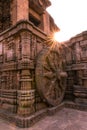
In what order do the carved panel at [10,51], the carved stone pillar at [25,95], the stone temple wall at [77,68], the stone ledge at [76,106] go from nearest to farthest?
the carved stone pillar at [25,95] → the carved panel at [10,51] → the stone ledge at [76,106] → the stone temple wall at [77,68]

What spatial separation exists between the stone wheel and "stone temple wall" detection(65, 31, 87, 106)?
16.3 inches

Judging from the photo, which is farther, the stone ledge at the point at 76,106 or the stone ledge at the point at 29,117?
the stone ledge at the point at 76,106

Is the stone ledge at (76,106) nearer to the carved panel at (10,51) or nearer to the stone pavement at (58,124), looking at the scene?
the stone pavement at (58,124)

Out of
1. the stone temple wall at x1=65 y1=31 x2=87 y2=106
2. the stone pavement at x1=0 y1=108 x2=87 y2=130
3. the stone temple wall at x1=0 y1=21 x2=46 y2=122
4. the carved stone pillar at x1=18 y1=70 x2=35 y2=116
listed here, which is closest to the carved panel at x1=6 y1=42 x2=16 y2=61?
the stone temple wall at x1=0 y1=21 x2=46 y2=122

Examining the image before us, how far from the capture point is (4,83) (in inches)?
135

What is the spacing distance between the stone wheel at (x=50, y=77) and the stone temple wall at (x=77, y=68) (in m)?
0.41

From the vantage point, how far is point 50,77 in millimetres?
3516

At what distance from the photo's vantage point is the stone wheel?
3098 millimetres

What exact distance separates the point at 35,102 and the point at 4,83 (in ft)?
3.66

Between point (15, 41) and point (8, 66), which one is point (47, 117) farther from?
point (15, 41)

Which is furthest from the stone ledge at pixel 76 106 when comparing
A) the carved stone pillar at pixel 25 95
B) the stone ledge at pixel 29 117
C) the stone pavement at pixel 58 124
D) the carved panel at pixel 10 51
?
the carved panel at pixel 10 51

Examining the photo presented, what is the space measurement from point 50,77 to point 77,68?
129cm

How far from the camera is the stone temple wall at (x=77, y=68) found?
4.01 metres

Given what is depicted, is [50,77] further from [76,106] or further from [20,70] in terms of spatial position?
[76,106]
